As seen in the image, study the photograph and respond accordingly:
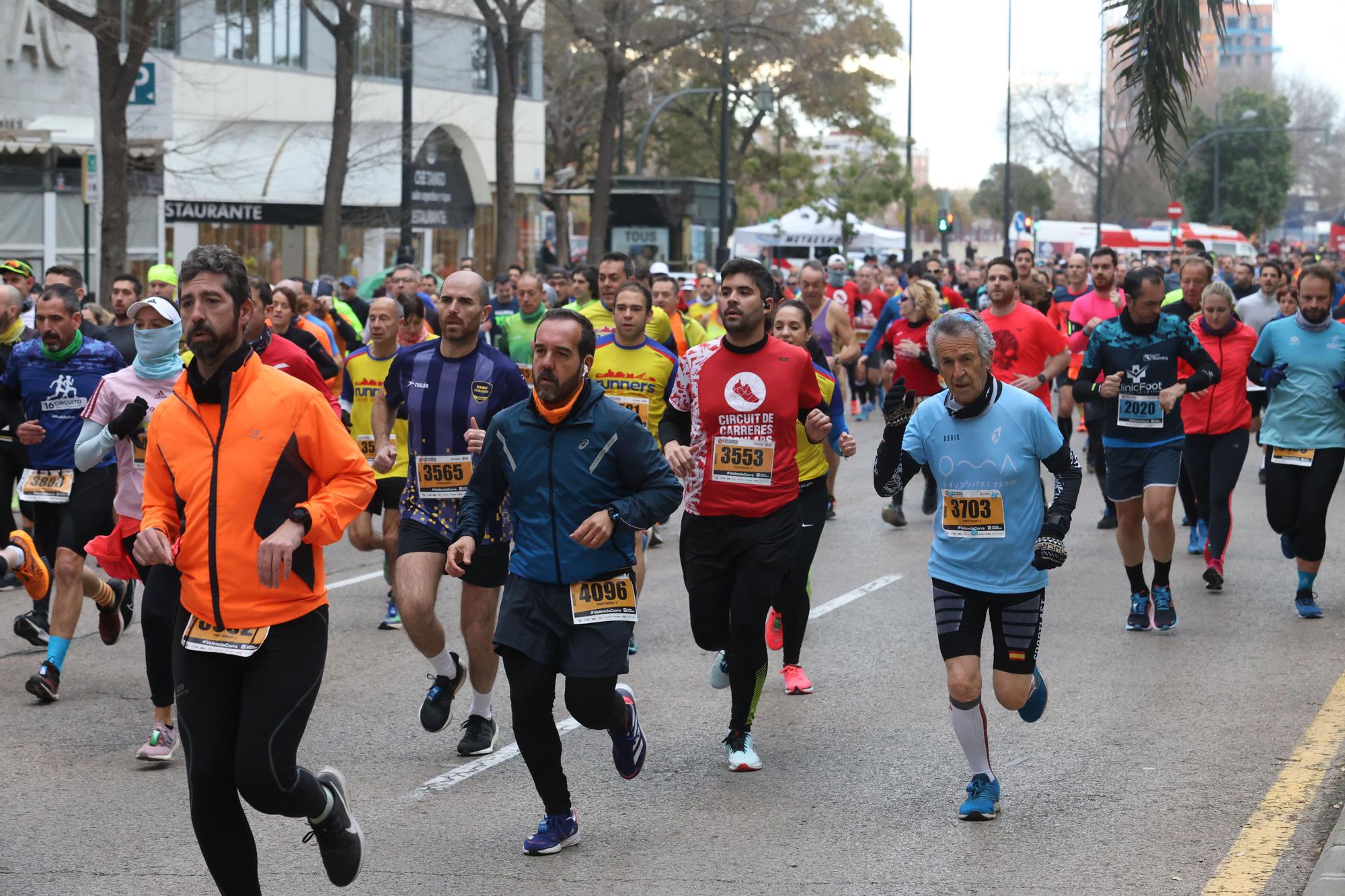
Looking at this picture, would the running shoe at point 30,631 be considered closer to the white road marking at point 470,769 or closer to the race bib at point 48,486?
the race bib at point 48,486

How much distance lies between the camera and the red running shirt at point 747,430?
6926 millimetres

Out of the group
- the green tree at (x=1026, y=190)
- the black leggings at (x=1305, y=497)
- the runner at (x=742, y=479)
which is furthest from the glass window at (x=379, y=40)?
the green tree at (x=1026, y=190)

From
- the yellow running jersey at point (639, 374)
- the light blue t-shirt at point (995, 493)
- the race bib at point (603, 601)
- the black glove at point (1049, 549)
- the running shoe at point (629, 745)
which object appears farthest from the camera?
the yellow running jersey at point (639, 374)

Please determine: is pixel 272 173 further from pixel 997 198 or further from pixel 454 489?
pixel 997 198

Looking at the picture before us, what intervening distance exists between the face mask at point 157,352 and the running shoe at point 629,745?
2.67m

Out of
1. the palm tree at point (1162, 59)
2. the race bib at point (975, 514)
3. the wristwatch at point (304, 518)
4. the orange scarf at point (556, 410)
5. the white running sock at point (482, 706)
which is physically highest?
the palm tree at point (1162, 59)

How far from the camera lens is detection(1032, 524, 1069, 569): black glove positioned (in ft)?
19.2

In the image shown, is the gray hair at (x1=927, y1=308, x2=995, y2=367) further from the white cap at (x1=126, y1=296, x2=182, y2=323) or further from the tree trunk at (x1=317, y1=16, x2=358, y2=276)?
the tree trunk at (x1=317, y1=16, x2=358, y2=276)

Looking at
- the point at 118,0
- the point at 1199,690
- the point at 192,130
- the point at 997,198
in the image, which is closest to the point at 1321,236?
the point at 997,198

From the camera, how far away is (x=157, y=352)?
7270mm

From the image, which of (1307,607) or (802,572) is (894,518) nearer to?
(1307,607)

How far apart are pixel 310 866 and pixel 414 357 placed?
8.07 feet

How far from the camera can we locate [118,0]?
65.7ft

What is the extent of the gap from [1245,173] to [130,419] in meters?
86.4
